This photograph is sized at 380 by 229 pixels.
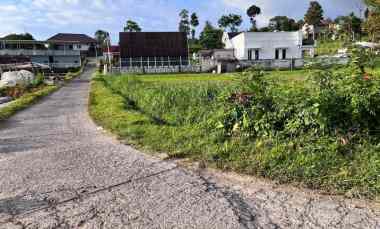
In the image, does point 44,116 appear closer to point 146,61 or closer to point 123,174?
point 123,174

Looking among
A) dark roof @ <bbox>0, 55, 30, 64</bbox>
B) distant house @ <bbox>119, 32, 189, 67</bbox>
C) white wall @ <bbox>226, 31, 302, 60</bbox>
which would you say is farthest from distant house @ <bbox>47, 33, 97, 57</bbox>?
white wall @ <bbox>226, 31, 302, 60</bbox>

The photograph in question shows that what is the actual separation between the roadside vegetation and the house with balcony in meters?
61.4

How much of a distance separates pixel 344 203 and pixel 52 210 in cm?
296

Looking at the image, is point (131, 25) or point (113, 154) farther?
point (131, 25)

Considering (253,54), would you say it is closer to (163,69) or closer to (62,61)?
(163,69)

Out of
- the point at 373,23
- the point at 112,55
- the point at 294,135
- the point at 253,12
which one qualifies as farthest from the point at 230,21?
the point at 294,135

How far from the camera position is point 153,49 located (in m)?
50.6

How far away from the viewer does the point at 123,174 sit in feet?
15.2

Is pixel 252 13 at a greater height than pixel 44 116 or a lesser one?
greater

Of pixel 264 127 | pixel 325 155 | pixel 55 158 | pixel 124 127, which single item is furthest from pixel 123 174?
pixel 124 127

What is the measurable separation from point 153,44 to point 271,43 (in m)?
17.4

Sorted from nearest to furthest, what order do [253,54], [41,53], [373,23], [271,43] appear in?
[373,23]
[271,43]
[253,54]
[41,53]

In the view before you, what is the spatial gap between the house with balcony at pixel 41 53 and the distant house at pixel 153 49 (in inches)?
729

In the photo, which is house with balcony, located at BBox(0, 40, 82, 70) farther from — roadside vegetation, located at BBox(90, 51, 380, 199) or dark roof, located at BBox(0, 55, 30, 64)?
roadside vegetation, located at BBox(90, 51, 380, 199)
